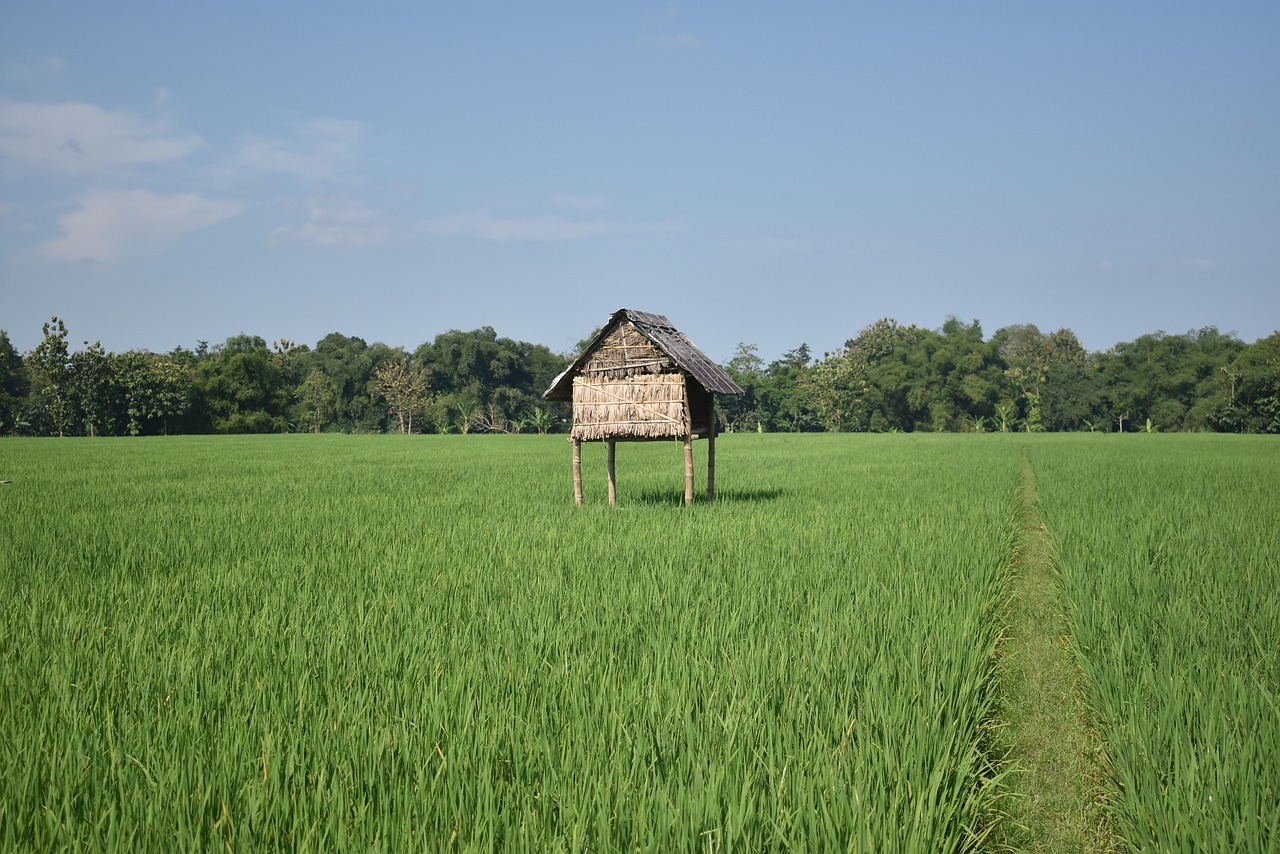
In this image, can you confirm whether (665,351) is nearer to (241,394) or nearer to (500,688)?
(500,688)

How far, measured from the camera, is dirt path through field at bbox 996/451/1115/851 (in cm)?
335

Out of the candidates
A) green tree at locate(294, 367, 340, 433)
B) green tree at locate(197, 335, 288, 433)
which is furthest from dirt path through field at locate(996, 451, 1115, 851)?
green tree at locate(294, 367, 340, 433)

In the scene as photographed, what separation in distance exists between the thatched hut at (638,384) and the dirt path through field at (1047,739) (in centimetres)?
503

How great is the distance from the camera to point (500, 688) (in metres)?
3.85

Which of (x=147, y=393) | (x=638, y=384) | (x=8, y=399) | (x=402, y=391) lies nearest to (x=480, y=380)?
(x=402, y=391)

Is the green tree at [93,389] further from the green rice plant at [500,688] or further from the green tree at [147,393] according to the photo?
the green rice plant at [500,688]

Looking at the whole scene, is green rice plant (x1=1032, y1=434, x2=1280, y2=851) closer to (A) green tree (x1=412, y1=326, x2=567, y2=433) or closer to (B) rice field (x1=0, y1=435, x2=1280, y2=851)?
(B) rice field (x1=0, y1=435, x2=1280, y2=851)

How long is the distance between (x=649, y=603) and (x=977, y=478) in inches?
533

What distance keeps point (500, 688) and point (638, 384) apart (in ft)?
25.7

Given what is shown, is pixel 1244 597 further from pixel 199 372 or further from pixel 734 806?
pixel 199 372

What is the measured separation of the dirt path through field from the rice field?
0.48ft

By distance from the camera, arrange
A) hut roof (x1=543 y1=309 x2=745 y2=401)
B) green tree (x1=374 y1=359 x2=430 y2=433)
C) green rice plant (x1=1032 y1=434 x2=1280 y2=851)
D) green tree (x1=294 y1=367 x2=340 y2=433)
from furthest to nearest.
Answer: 1. green tree (x1=374 y1=359 x2=430 y2=433)
2. green tree (x1=294 y1=367 x2=340 y2=433)
3. hut roof (x1=543 y1=309 x2=745 y2=401)
4. green rice plant (x1=1032 y1=434 x2=1280 y2=851)

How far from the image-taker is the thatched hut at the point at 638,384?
36.9ft

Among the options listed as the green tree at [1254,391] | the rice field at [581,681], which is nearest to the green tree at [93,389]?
the rice field at [581,681]
